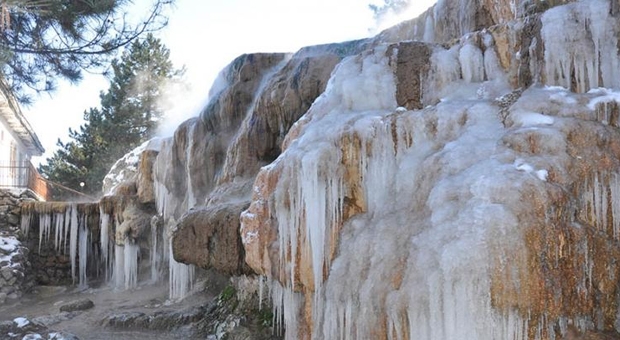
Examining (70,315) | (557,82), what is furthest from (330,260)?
(70,315)

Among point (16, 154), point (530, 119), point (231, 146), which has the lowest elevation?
point (530, 119)

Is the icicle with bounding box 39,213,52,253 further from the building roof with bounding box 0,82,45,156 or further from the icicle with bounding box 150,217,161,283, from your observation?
the icicle with bounding box 150,217,161,283

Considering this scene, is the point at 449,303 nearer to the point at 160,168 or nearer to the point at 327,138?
the point at 327,138

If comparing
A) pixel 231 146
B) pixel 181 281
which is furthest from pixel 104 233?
pixel 231 146

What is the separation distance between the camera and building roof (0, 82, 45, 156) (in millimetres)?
16922

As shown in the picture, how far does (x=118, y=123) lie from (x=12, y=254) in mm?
14772

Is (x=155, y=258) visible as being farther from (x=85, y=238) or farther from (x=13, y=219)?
(x=13, y=219)

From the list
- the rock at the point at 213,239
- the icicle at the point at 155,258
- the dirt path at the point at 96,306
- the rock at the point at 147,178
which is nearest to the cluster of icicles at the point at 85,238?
the icicle at the point at 155,258

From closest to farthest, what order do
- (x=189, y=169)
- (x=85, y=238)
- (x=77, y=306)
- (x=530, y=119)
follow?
(x=530, y=119)
(x=77, y=306)
(x=189, y=169)
(x=85, y=238)

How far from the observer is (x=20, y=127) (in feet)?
65.8

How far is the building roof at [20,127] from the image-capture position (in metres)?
16.9

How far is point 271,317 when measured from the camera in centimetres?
874

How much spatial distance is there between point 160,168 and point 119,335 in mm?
6003

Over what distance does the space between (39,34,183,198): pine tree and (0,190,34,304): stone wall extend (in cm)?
1073
